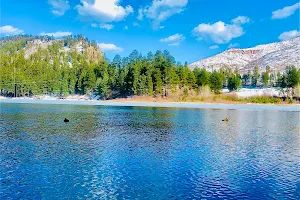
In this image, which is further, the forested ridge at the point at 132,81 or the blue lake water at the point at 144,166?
the forested ridge at the point at 132,81

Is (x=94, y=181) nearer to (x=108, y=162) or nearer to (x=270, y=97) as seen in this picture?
(x=108, y=162)

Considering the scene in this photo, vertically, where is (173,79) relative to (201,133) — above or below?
above

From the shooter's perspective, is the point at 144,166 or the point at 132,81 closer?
the point at 144,166

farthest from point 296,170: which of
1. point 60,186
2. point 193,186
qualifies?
point 60,186

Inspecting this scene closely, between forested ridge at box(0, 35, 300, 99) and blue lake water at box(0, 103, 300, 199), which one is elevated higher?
forested ridge at box(0, 35, 300, 99)

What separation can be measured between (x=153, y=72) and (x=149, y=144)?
124558mm

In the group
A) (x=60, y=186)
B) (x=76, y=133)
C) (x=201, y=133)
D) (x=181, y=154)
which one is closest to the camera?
(x=60, y=186)

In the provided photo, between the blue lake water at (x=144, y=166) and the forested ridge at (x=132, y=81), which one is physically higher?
the forested ridge at (x=132, y=81)

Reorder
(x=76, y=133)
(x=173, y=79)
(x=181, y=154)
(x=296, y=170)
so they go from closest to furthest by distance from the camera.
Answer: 1. (x=296, y=170)
2. (x=181, y=154)
3. (x=76, y=133)
4. (x=173, y=79)

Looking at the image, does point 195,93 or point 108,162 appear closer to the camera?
point 108,162

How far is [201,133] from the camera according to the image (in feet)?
157

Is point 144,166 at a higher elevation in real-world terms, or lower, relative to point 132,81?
lower

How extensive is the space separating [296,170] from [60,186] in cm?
1946

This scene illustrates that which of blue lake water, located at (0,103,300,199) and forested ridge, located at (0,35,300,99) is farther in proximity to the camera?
forested ridge, located at (0,35,300,99)
